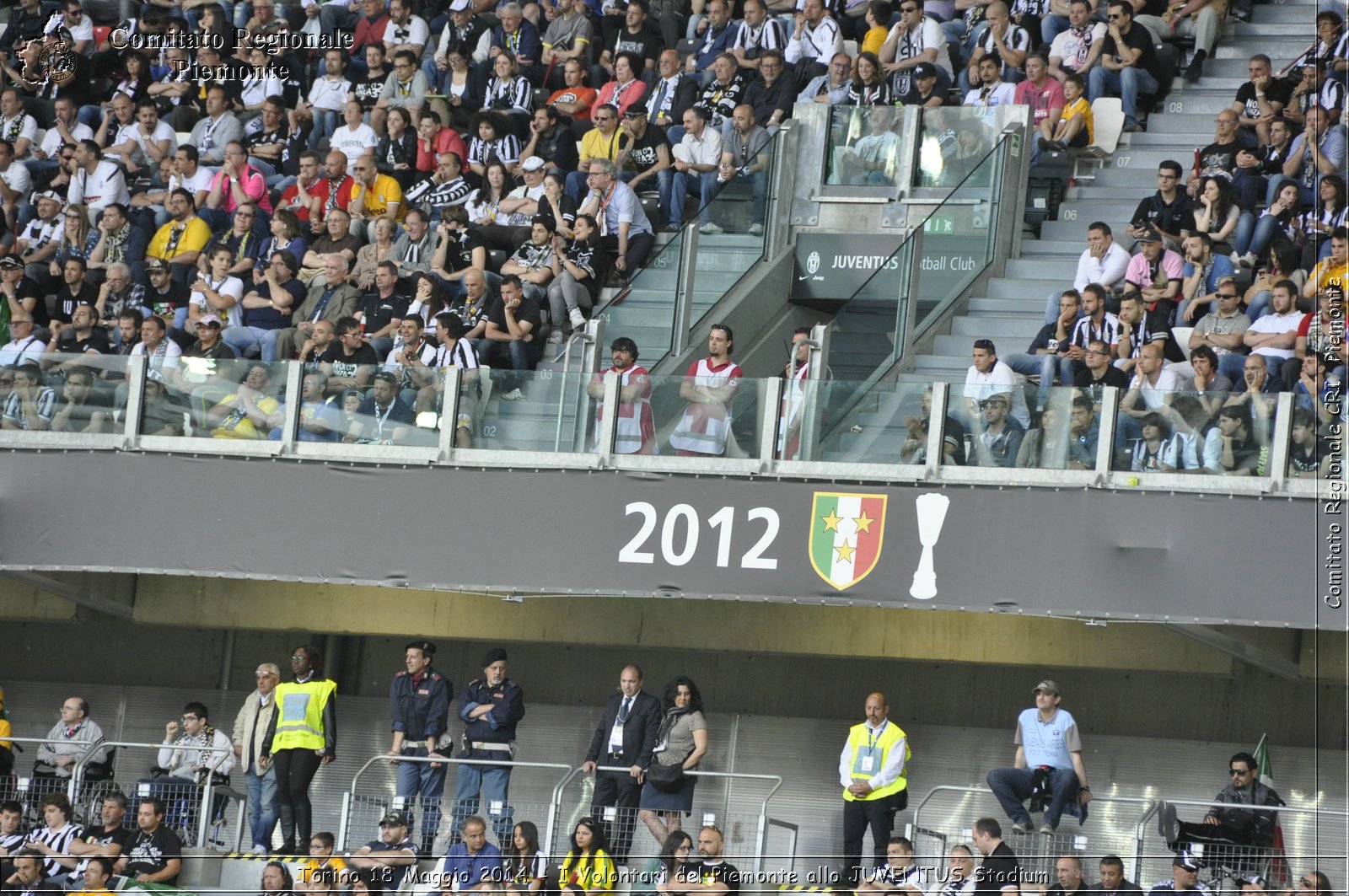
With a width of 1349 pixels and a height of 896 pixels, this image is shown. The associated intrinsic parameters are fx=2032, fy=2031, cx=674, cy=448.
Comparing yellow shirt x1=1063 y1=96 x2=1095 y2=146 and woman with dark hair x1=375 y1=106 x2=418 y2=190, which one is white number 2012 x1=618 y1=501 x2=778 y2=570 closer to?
yellow shirt x1=1063 y1=96 x2=1095 y2=146

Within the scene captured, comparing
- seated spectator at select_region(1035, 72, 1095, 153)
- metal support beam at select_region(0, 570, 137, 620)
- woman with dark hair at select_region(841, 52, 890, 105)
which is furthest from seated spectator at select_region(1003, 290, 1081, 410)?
metal support beam at select_region(0, 570, 137, 620)

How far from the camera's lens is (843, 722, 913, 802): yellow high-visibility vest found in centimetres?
1266

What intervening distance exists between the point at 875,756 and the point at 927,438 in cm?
204

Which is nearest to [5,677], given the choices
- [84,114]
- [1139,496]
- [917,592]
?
[84,114]

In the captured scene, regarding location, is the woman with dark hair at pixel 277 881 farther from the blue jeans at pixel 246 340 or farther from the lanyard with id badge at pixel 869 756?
the blue jeans at pixel 246 340

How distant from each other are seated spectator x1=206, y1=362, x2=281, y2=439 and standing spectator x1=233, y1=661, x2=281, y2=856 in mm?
1618

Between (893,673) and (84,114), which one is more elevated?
(84,114)

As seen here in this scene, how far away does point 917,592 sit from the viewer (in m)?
12.3

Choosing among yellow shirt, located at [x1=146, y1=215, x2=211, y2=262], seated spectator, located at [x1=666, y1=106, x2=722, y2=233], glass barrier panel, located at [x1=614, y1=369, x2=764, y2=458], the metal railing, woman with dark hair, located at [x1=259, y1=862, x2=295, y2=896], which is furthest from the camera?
yellow shirt, located at [x1=146, y1=215, x2=211, y2=262]

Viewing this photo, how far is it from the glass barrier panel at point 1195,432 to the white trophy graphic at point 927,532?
3.50 feet

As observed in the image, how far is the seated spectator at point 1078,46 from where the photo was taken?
52.6 ft

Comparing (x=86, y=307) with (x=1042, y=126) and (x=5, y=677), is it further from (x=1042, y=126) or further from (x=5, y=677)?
(x=1042, y=126)

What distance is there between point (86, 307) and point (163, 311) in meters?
0.75

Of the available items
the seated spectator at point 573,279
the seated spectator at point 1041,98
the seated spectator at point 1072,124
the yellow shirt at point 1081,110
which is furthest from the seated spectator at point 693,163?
the yellow shirt at point 1081,110
